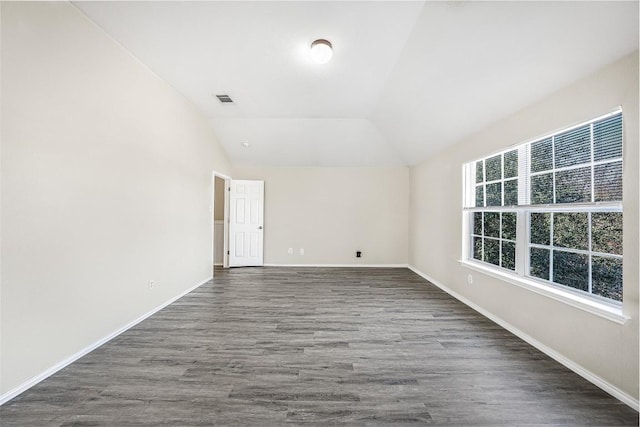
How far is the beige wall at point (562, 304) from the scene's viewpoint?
1596mm

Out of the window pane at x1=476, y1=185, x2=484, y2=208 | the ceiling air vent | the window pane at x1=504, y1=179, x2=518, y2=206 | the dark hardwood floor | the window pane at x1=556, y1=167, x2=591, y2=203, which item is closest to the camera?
the dark hardwood floor

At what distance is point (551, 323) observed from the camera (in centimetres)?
213

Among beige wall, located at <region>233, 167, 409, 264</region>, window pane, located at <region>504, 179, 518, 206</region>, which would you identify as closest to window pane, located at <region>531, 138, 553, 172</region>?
window pane, located at <region>504, 179, 518, 206</region>

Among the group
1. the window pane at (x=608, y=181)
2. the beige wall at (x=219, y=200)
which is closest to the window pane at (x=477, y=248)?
the window pane at (x=608, y=181)

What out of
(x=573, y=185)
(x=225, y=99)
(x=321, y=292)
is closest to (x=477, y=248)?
(x=573, y=185)

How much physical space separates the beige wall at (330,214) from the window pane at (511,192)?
289cm

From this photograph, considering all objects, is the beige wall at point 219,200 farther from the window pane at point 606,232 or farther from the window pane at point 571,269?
the window pane at point 606,232

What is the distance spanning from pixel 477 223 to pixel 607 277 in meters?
1.56

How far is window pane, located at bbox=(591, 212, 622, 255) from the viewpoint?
5.80ft

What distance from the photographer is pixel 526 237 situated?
2543mm

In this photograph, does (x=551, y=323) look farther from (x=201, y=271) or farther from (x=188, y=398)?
(x=201, y=271)

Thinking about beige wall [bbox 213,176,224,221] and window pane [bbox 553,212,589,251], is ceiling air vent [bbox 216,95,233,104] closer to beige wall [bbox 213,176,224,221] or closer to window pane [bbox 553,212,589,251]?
beige wall [bbox 213,176,224,221]

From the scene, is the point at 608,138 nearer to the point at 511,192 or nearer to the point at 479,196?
the point at 511,192

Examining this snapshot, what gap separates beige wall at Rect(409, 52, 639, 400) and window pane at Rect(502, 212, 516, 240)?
1.64 ft
